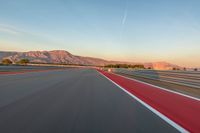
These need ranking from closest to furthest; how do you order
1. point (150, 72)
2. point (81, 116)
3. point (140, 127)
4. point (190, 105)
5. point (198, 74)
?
point (140, 127), point (81, 116), point (190, 105), point (198, 74), point (150, 72)

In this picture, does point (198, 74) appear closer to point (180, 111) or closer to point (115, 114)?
point (180, 111)

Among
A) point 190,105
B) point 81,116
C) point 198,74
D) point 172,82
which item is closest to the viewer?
point 81,116

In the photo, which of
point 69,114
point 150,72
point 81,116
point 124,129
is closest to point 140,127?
point 124,129

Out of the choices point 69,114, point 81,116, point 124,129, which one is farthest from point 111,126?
point 69,114

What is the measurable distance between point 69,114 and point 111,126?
158 cm

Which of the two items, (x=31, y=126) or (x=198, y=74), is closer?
(x=31, y=126)

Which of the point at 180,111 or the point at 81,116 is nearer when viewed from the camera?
the point at 81,116

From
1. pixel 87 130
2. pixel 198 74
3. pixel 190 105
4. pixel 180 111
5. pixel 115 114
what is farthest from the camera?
pixel 198 74

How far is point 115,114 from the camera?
21.9 feet

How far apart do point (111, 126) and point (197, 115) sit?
2938 mm

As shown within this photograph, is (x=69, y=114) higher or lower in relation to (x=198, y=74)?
lower

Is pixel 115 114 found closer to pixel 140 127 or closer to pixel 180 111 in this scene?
pixel 140 127

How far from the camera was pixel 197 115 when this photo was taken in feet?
22.6

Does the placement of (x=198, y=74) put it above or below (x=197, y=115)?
above
